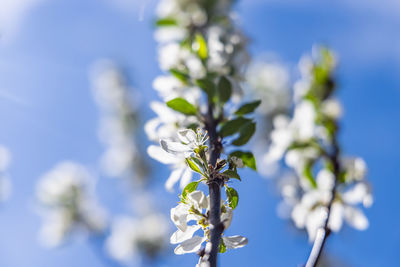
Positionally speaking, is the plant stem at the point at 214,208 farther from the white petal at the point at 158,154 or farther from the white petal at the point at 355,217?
the white petal at the point at 355,217

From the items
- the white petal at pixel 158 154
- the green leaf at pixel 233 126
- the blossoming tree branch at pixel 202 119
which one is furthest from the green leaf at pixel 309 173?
the white petal at pixel 158 154

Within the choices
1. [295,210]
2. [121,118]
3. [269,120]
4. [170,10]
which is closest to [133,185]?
[121,118]

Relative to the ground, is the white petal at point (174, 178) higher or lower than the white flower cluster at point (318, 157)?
lower

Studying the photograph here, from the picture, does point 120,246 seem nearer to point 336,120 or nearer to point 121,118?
point 121,118

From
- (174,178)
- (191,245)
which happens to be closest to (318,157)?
(174,178)

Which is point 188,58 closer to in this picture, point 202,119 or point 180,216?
point 202,119

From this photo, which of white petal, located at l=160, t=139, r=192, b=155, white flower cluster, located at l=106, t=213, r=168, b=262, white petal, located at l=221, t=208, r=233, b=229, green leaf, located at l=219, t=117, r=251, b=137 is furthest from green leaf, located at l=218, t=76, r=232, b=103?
white flower cluster, located at l=106, t=213, r=168, b=262
